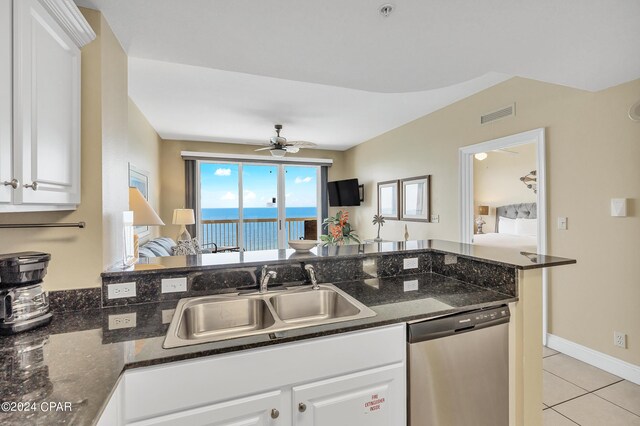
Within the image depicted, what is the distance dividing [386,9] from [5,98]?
1.53 meters

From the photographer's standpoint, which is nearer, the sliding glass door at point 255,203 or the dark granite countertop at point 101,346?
the dark granite countertop at point 101,346

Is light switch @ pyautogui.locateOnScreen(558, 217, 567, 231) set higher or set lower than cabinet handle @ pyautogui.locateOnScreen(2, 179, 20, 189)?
lower

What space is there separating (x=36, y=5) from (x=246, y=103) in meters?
2.78

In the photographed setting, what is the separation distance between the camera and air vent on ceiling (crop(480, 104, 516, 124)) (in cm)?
304

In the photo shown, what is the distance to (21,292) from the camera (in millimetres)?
1146

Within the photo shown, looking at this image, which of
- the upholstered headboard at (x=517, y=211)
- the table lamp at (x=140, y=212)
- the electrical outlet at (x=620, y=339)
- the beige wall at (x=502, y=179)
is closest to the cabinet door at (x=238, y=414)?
the table lamp at (x=140, y=212)

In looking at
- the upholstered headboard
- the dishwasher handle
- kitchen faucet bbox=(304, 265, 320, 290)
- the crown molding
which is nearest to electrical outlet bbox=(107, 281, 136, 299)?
kitchen faucet bbox=(304, 265, 320, 290)

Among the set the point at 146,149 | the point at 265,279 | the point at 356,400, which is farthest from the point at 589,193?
the point at 146,149

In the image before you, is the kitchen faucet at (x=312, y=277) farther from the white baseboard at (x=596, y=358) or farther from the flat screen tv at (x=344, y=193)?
the flat screen tv at (x=344, y=193)

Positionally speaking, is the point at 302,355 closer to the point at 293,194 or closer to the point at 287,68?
the point at 287,68

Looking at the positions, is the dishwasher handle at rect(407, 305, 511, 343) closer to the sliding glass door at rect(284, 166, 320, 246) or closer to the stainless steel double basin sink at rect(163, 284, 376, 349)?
the stainless steel double basin sink at rect(163, 284, 376, 349)

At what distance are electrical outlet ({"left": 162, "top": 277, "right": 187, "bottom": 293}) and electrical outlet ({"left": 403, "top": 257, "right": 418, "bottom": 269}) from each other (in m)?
1.38

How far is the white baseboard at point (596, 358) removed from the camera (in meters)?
2.26

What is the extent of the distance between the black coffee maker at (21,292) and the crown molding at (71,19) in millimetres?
932
